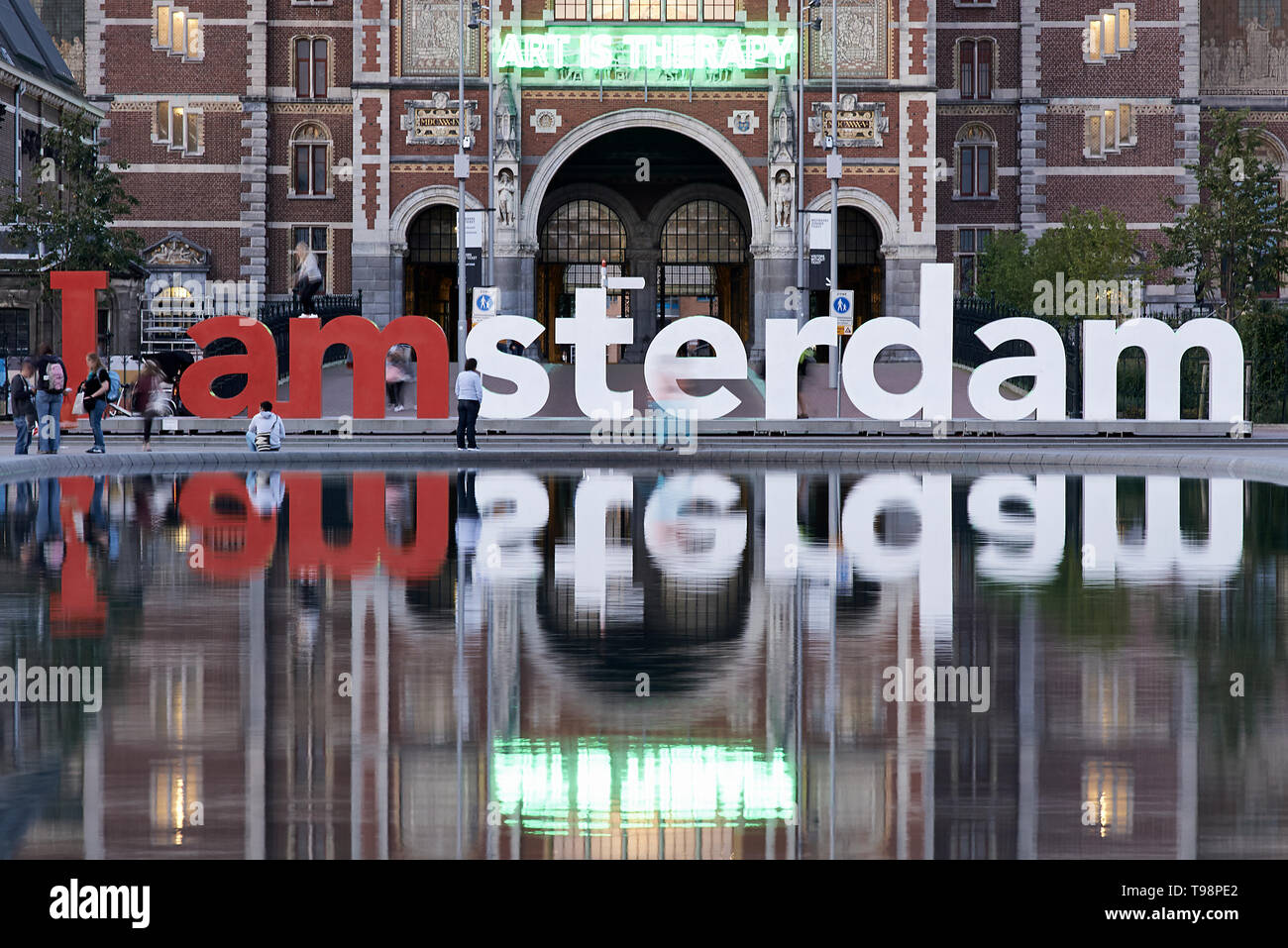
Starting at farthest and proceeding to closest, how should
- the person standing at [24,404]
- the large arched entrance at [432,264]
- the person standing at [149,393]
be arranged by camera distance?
the large arched entrance at [432,264] < the person standing at [149,393] < the person standing at [24,404]

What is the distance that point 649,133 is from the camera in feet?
176

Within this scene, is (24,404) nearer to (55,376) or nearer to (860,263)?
(55,376)

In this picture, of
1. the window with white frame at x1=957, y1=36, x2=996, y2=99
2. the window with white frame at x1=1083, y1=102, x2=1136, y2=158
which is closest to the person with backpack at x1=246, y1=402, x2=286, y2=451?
the window with white frame at x1=957, y1=36, x2=996, y2=99

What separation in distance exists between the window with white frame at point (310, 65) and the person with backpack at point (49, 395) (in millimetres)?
30786

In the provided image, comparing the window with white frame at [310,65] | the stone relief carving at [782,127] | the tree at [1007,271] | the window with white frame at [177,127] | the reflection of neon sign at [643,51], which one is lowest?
the tree at [1007,271]

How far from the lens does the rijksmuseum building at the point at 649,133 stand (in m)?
51.0

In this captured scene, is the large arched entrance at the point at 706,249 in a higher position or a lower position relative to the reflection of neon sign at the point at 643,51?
A: lower

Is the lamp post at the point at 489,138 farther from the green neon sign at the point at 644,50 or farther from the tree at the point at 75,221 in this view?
the tree at the point at 75,221

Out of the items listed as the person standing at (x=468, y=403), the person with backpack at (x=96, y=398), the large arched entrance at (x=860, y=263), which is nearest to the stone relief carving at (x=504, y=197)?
the large arched entrance at (x=860, y=263)

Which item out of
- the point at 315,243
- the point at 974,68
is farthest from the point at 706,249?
the point at 315,243

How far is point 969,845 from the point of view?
6.34 metres

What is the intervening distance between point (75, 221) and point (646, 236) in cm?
1941

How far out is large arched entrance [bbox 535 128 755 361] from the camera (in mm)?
57688
